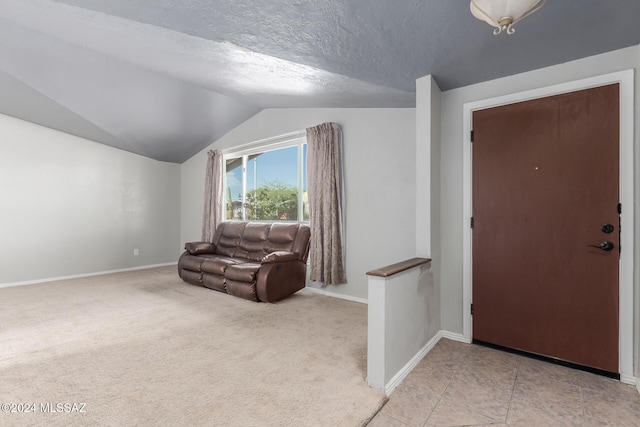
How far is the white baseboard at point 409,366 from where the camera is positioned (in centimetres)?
181

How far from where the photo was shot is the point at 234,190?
5.55 metres

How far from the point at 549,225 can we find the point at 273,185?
145 inches

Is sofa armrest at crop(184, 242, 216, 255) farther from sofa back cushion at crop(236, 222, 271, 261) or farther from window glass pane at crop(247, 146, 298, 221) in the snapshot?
window glass pane at crop(247, 146, 298, 221)

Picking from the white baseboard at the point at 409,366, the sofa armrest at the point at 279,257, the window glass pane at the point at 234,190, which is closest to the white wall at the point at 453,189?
the white baseboard at the point at 409,366

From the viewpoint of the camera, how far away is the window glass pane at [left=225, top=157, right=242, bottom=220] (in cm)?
547

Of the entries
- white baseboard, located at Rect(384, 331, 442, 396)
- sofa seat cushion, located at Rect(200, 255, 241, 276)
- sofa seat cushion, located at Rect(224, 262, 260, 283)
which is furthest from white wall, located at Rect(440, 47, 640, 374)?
sofa seat cushion, located at Rect(200, 255, 241, 276)

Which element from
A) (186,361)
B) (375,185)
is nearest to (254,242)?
(375,185)

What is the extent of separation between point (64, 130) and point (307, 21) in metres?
4.81

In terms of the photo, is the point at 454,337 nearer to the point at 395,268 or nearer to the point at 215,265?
the point at 395,268

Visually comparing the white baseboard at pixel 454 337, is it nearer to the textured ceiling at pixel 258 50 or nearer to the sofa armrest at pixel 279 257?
the sofa armrest at pixel 279 257

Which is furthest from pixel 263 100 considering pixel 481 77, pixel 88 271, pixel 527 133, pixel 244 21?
pixel 88 271

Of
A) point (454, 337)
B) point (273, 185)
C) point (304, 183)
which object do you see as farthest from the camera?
point (273, 185)

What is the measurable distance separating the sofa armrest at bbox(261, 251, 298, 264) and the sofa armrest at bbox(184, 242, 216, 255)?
1511 mm

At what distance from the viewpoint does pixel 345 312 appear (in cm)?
323
